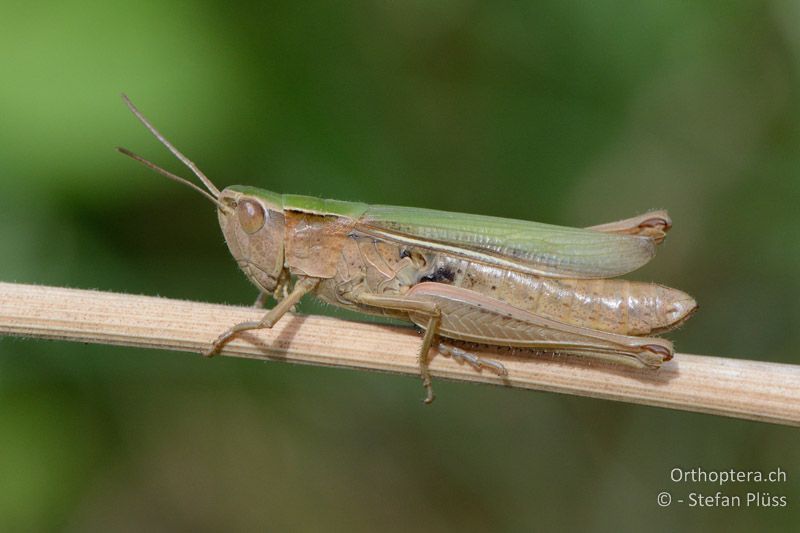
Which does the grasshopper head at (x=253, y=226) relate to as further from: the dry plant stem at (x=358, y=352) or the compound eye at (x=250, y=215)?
the dry plant stem at (x=358, y=352)

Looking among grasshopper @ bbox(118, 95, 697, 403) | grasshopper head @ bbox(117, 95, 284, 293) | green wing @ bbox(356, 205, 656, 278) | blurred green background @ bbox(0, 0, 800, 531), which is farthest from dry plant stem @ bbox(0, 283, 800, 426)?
blurred green background @ bbox(0, 0, 800, 531)

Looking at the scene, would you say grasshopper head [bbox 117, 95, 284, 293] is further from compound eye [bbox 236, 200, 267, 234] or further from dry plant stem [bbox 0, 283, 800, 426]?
dry plant stem [bbox 0, 283, 800, 426]

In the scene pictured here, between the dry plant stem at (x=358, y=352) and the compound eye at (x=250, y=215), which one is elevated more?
the compound eye at (x=250, y=215)

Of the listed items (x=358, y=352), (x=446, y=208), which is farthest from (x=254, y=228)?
(x=446, y=208)

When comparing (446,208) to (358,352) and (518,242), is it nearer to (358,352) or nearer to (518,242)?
(518,242)

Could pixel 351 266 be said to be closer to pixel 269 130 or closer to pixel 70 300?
pixel 269 130

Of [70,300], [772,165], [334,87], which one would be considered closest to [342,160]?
[334,87]

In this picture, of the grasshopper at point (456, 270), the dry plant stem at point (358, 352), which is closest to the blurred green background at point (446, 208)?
the grasshopper at point (456, 270)
